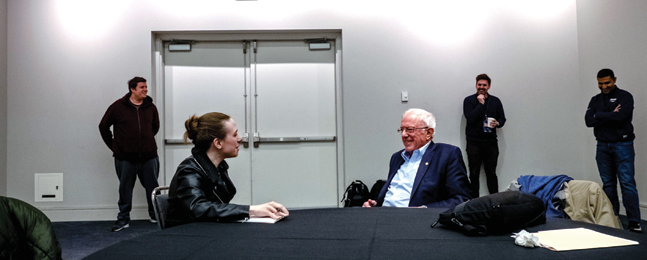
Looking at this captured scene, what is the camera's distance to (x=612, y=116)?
385 centimetres

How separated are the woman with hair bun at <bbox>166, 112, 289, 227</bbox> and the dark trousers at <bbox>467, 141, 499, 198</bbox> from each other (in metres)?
3.56

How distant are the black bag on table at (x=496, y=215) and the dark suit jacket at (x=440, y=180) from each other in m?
0.96

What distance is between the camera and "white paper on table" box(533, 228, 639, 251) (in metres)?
1.10

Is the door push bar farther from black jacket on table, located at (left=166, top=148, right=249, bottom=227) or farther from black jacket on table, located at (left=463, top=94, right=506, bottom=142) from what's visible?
black jacket on table, located at (left=166, top=148, right=249, bottom=227)

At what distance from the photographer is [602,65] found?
191 inches

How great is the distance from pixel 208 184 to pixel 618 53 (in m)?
4.59

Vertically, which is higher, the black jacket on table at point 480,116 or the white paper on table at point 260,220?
the black jacket on table at point 480,116

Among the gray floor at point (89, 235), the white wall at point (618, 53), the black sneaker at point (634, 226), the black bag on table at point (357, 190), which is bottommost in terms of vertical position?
the gray floor at point (89, 235)

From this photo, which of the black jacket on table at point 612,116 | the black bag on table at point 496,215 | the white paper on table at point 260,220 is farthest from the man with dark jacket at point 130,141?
the black jacket on table at point 612,116

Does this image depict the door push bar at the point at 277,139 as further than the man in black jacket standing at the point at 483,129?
Yes

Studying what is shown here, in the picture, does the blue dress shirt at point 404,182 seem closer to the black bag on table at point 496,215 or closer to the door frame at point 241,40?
the black bag on table at point 496,215

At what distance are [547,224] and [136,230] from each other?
13.3 feet

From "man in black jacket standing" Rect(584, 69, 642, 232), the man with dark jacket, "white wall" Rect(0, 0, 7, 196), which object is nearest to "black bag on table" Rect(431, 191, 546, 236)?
"man in black jacket standing" Rect(584, 69, 642, 232)

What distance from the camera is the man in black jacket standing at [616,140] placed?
12.6 feet
